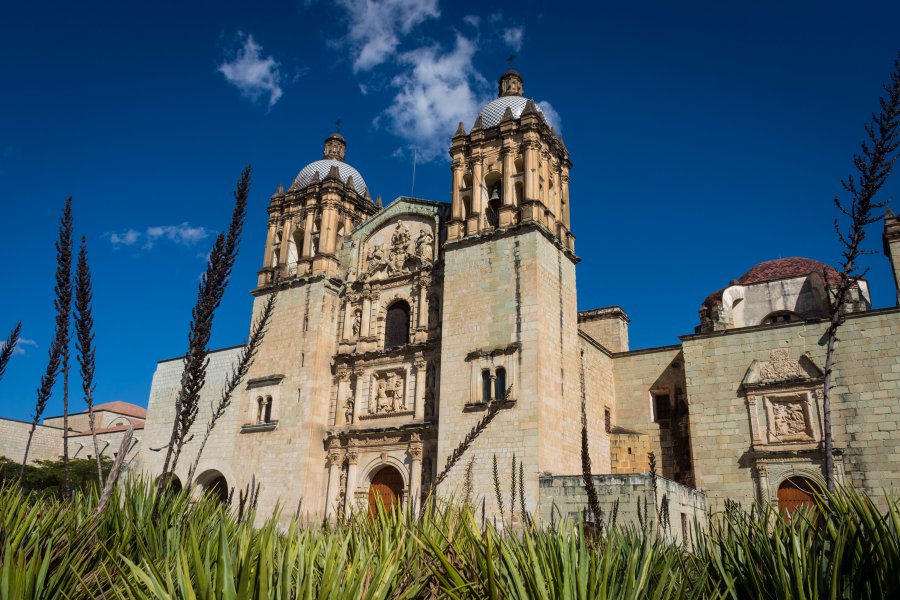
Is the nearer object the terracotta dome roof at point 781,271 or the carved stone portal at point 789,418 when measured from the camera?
the carved stone portal at point 789,418

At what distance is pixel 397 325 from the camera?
69.8 feet

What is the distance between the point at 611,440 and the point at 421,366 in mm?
6102

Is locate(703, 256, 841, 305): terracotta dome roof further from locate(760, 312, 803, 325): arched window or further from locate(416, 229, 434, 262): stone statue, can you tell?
locate(416, 229, 434, 262): stone statue

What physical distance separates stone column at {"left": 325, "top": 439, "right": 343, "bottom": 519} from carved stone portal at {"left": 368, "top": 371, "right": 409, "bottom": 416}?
1511 millimetres

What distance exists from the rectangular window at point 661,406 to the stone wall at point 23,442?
92.2ft

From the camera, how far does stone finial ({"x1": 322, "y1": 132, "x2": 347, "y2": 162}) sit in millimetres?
25844

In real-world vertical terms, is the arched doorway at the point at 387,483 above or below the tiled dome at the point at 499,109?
below

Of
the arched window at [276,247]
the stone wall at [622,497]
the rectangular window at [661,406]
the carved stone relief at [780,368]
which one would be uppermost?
the arched window at [276,247]

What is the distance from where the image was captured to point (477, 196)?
20.0 meters

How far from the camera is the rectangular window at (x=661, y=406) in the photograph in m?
20.0

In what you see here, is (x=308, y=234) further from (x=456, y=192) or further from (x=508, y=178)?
(x=508, y=178)

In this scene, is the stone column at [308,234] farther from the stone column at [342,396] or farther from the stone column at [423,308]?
the stone column at [423,308]

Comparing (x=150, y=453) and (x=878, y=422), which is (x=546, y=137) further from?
(x=150, y=453)

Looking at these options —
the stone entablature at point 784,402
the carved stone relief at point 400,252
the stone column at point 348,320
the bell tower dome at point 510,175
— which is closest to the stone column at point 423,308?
the carved stone relief at point 400,252
